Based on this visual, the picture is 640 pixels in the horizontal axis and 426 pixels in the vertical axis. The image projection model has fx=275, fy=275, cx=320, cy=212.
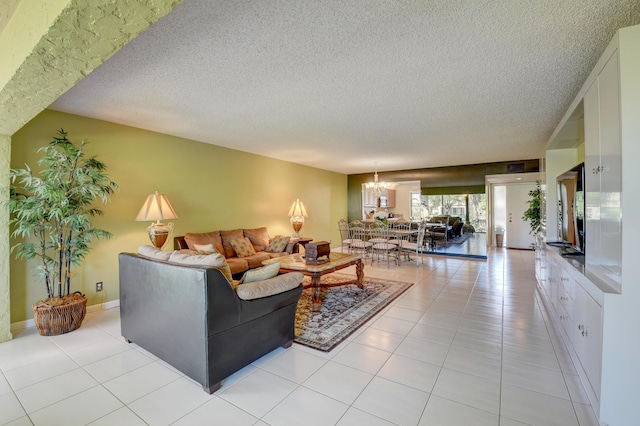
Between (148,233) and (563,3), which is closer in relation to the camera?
(563,3)

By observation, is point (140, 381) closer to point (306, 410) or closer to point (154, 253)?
point (154, 253)

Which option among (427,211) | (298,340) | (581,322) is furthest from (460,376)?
(427,211)

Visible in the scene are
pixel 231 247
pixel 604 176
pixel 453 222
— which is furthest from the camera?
pixel 453 222

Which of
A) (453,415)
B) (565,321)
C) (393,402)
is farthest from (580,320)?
(393,402)

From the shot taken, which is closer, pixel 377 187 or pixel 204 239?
pixel 204 239

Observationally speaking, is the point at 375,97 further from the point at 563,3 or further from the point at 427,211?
the point at 427,211

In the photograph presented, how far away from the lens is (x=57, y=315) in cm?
289

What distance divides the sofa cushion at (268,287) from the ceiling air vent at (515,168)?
21.5ft

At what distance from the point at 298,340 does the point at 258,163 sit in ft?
13.6

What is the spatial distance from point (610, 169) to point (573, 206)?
1377 millimetres

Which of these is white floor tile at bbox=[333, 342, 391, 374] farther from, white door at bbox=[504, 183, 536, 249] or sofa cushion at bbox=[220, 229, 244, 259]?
white door at bbox=[504, 183, 536, 249]

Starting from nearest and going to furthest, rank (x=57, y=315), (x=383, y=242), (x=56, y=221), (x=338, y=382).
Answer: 1. (x=338, y=382)
2. (x=57, y=315)
3. (x=56, y=221)
4. (x=383, y=242)

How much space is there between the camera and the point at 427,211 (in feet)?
27.5

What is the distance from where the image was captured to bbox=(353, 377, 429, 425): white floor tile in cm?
175
